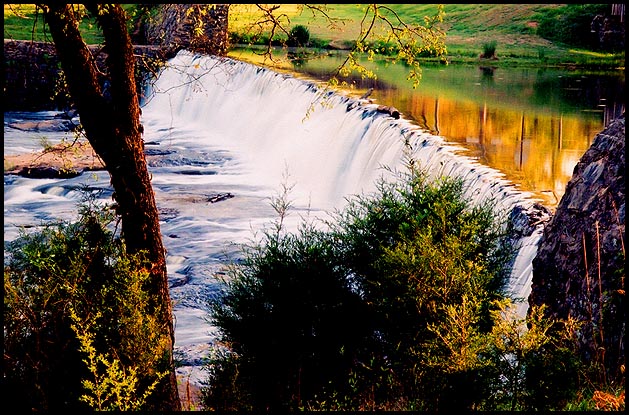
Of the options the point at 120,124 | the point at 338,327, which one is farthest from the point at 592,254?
the point at 120,124

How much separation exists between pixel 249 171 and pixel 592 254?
12.7m

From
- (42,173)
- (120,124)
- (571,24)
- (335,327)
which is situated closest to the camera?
(120,124)

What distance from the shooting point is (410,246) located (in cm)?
696

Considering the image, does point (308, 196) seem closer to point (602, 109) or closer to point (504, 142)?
point (504, 142)

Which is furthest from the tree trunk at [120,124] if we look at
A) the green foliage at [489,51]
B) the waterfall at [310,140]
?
the green foliage at [489,51]

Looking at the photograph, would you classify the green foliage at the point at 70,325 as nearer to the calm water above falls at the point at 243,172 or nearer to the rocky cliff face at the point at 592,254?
the calm water above falls at the point at 243,172

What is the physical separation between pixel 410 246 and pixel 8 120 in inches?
807

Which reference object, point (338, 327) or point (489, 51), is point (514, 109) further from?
point (338, 327)

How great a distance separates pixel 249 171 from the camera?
1928 cm

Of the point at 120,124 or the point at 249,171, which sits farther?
the point at 249,171

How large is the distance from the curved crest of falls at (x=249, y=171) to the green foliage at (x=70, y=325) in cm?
213

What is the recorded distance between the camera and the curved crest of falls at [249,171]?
36.2 ft

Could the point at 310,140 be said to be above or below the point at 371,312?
below

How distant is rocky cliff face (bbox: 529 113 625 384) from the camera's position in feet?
21.4
